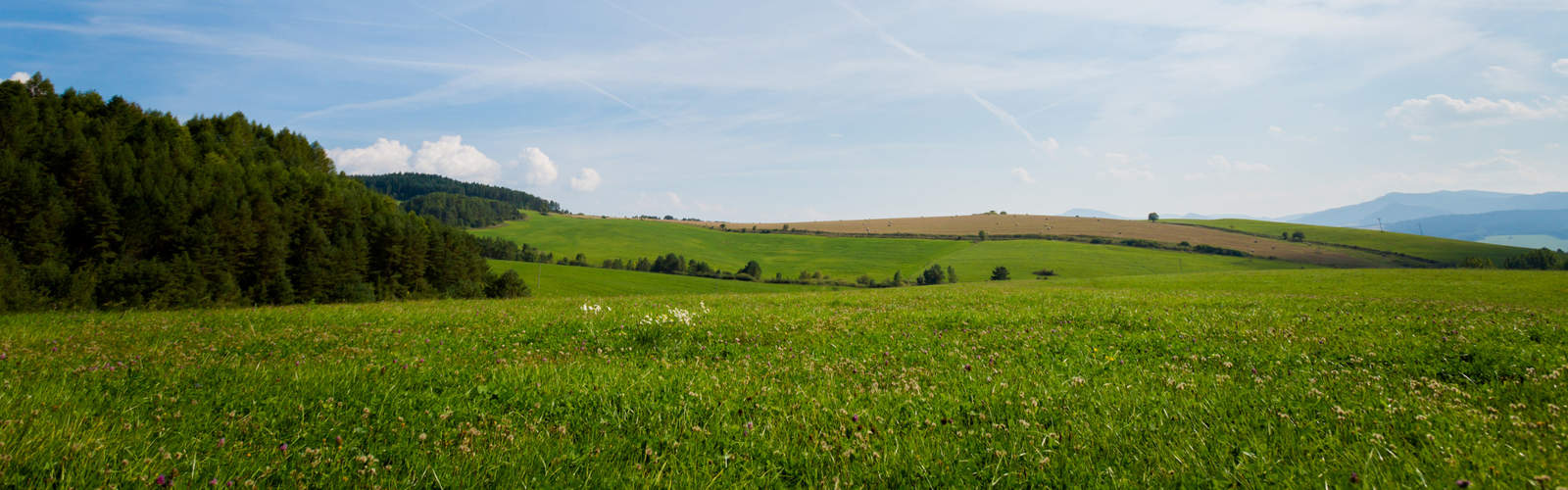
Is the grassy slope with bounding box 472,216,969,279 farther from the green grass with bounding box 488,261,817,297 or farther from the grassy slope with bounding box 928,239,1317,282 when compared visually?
the green grass with bounding box 488,261,817,297

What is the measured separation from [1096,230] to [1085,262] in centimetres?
4603

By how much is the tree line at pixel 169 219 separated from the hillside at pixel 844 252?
68517 mm

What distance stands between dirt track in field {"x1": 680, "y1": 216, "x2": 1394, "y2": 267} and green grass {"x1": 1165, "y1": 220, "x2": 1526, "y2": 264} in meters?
11.4

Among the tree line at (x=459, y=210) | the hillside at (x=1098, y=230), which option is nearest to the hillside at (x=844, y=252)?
the tree line at (x=459, y=210)

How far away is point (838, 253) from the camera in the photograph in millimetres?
135250

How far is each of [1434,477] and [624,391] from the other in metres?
5.67

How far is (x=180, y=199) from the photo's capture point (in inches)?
1357

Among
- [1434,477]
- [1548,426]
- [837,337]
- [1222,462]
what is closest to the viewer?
[1434,477]

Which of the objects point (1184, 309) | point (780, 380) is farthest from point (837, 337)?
point (1184, 309)

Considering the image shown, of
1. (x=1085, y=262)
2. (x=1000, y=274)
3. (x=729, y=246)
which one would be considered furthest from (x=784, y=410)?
(x=729, y=246)

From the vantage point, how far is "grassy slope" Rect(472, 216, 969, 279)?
123 meters

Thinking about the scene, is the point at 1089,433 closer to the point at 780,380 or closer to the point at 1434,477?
the point at 1434,477

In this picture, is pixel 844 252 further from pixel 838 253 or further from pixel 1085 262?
pixel 1085 262

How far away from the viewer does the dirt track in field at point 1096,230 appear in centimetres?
11681
